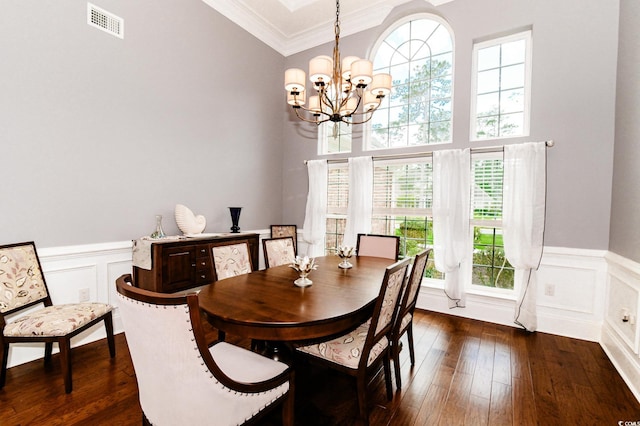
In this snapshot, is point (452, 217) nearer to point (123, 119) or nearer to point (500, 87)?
point (500, 87)

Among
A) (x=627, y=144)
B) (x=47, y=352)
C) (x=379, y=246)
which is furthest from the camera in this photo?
(x=379, y=246)

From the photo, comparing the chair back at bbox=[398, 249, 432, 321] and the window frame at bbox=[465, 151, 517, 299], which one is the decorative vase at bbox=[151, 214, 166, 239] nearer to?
the chair back at bbox=[398, 249, 432, 321]

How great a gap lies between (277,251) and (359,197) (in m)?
1.58

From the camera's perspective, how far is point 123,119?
111 inches

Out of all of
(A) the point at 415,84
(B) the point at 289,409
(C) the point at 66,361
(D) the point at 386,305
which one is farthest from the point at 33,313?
(A) the point at 415,84

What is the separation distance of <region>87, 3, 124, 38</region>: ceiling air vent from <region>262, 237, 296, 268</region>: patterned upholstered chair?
2.45 metres

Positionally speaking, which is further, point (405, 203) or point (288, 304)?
point (405, 203)

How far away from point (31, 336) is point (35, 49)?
2.18 meters

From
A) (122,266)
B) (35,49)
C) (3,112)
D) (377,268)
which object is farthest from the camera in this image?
(122,266)

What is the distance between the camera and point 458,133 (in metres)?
3.46

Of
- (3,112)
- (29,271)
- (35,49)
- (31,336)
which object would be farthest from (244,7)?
(31,336)

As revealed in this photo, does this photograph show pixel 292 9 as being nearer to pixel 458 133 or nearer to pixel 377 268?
pixel 458 133

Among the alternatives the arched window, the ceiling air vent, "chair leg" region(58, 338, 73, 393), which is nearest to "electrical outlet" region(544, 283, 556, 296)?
the arched window

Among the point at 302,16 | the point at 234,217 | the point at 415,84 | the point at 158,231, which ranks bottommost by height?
Result: the point at 158,231
